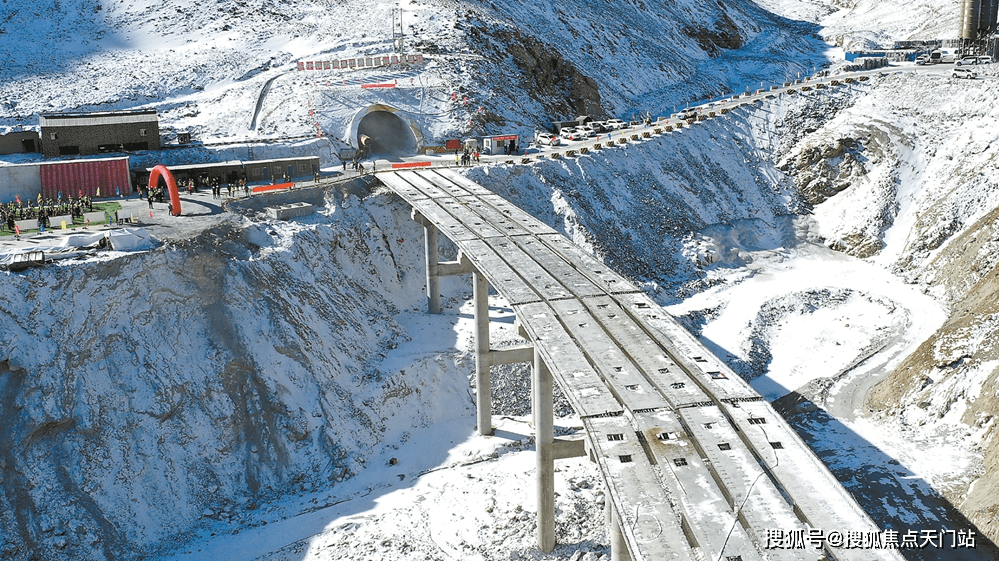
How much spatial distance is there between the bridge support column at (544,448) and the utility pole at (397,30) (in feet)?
170

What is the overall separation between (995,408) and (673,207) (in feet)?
92.5

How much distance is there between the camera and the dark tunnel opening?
219 feet

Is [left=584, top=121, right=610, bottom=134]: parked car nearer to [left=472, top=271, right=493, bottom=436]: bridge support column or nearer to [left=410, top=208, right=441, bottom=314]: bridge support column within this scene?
[left=410, top=208, right=441, bottom=314]: bridge support column

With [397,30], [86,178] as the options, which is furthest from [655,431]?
[397,30]

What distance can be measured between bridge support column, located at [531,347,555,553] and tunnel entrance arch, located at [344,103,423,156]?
37.9 meters

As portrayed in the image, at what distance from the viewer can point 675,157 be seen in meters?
65.7

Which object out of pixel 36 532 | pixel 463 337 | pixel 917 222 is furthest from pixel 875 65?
pixel 36 532

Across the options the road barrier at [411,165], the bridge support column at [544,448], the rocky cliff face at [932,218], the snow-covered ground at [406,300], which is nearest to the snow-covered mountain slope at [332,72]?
the snow-covered ground at [406,300]

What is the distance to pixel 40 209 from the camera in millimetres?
46125

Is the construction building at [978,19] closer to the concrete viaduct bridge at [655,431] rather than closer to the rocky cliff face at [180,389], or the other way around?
the concrete viaduct bridge at [655,431]

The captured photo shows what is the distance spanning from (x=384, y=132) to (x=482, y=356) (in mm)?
34330

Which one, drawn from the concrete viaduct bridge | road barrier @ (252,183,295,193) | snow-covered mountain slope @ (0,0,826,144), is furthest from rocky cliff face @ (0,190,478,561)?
snow-covered mountain slope @ (0,0,826,144)

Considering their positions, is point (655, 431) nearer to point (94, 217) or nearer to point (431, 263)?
point (431, 263)

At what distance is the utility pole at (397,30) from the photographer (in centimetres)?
7644
